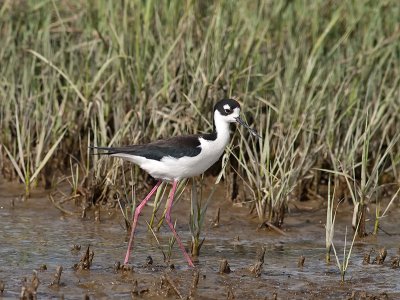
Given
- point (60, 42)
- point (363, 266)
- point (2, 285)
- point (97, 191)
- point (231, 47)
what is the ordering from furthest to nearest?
1. point (60, 42)
2. point (231, 47)
3. point (97, 191)
4. point (363, 266)
5. point (2, 285)

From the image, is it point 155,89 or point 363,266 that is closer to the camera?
point 363,266

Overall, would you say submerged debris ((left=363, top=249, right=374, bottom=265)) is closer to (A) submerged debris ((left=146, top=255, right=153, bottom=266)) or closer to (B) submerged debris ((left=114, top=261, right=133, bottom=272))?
(A) submerged debris ((left=146, top=255, right=153, bottom=266))

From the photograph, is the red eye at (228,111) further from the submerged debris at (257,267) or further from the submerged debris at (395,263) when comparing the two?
the submerged debris at (395,263)

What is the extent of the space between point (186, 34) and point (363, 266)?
8.09 feet

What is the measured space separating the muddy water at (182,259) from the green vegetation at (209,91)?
194 millimetres

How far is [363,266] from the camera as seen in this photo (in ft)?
18.4

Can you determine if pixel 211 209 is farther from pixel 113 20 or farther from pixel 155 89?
pixel 113 20

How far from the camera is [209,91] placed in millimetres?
6895

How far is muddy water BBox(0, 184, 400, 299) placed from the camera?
5.02 meters

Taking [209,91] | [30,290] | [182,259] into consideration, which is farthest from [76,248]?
[209,91]

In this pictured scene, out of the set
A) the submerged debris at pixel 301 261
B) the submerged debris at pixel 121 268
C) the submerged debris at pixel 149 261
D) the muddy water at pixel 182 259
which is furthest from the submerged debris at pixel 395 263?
the submerged debris at pixel 121 268

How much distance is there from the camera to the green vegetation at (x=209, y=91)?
6.64 meters

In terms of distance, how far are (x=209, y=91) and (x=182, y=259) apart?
162cm

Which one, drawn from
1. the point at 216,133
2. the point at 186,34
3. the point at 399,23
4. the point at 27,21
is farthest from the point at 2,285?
the point at 399,23
